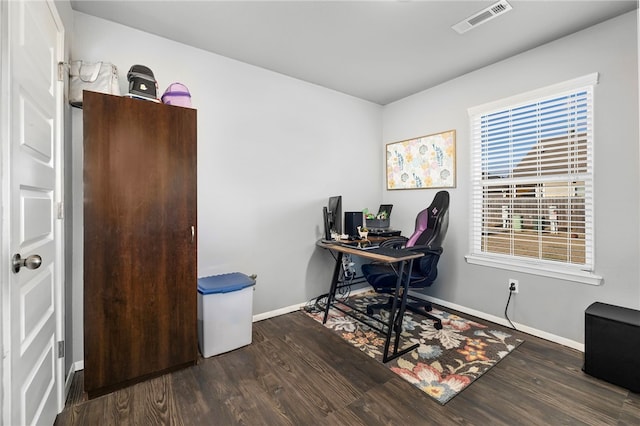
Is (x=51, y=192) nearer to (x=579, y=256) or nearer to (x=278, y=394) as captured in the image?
(x=278, y=394)

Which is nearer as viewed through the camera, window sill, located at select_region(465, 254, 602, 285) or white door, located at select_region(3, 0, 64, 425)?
white door, located at select_region(3, 0, 64, 425)

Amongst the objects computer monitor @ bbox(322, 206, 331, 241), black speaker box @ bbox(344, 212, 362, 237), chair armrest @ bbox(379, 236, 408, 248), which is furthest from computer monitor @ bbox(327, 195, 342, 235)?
chair armrest @ bbox(379, 236, 408, 248)

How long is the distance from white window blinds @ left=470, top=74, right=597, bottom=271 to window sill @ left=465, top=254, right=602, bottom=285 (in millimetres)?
42

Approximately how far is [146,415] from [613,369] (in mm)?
2843

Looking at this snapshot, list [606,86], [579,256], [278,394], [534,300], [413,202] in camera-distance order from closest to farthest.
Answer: [278,394] → [606,86] → [579,256] → [534,300] → [413,202]

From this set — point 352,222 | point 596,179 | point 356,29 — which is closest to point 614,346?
point 596,179

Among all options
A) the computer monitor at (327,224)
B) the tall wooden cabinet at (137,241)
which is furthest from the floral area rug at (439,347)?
the tall wooden cabinet at (137,241)

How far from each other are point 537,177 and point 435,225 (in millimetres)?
978

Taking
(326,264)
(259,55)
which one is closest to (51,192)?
(259,55)

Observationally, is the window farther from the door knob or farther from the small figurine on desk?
the door knob

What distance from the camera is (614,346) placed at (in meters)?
1.84

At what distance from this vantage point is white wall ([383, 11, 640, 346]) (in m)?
2.08

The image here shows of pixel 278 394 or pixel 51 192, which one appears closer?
pixel 51 192

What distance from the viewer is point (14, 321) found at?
1048 millimetres
